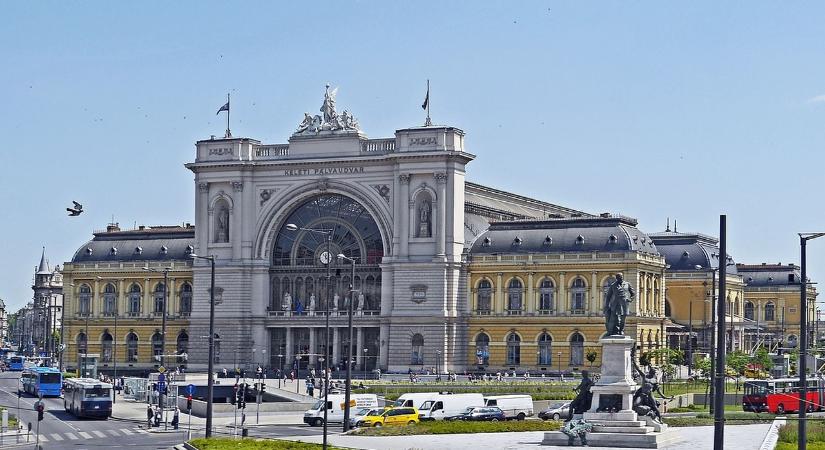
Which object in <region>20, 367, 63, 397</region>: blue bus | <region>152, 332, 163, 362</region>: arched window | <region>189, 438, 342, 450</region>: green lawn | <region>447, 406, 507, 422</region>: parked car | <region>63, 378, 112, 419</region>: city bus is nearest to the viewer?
<region>189, 438, 342, 450</region>: green lawn

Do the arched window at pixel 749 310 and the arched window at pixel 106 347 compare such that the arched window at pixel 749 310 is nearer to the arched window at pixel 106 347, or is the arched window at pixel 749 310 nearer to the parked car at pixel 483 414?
the arched window at pixel 106 347

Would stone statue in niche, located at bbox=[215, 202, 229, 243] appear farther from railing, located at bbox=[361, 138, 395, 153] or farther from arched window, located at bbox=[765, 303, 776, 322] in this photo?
arched window, located at bbox=[765, 303, 776, 322]

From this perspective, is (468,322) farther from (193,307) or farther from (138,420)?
(138,420)

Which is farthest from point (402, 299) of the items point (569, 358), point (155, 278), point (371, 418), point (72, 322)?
point (371, 418)

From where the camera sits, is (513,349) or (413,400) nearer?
(413,400)

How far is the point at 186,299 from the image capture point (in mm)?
156250

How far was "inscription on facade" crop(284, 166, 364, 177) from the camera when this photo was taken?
5664 inches

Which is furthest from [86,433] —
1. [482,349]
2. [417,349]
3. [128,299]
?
[128,299]

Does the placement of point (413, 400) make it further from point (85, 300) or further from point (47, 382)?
point (85, 300)

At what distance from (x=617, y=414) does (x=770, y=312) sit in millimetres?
127896

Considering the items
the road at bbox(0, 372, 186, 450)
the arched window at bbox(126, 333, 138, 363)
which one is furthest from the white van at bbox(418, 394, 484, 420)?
the arched window at bbox(126, 333, 138, 363)

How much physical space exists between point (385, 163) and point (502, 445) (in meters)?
75.1

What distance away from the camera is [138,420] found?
97875mm

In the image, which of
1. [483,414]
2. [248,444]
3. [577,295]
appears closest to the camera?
[248,444]
